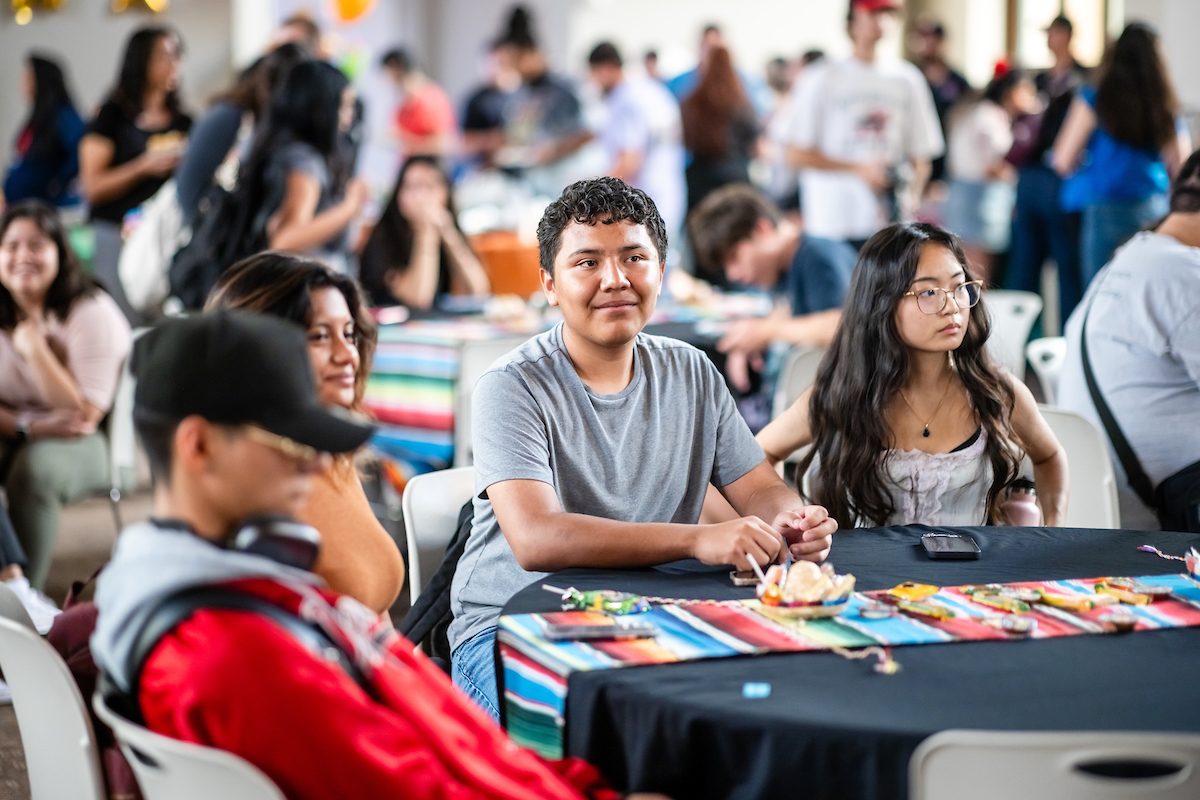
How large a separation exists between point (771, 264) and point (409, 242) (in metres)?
1.49

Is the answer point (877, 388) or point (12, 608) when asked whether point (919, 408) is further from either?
point (12, 608)

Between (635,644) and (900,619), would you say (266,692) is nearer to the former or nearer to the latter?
(635,644)

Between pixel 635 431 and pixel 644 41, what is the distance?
36.0ft

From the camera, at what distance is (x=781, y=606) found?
6.29ft

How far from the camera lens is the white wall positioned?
9.98m

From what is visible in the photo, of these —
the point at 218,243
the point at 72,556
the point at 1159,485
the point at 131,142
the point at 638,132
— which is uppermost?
the point at 638,132

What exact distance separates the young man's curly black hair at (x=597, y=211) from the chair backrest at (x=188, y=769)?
115cm

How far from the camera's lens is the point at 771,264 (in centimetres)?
448

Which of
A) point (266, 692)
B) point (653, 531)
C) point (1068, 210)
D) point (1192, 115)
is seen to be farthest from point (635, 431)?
point (1192, 115)

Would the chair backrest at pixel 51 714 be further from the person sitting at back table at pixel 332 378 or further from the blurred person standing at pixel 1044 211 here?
the blurred person standing at pixel 1044 211

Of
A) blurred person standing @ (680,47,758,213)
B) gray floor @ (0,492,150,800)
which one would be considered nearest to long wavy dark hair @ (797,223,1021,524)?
gray floor @ (0,492,150,800)

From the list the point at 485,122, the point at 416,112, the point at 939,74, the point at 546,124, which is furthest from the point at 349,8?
the point at 939,74

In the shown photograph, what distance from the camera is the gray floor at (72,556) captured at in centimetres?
303

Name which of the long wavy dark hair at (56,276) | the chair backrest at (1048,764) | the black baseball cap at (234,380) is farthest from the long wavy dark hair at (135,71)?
the chair backrest at (1048,764)
